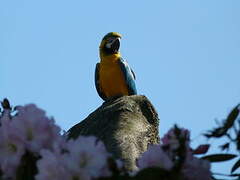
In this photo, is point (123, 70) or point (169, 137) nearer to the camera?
point (169, 137)

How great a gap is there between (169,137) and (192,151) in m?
0.11

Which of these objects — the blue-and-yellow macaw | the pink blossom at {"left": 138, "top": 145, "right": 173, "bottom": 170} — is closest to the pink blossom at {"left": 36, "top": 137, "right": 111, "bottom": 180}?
the pink blossom at {"left": 138, "top": 145, "right": 173, "bottom": 170}

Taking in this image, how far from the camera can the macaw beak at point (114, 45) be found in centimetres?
861

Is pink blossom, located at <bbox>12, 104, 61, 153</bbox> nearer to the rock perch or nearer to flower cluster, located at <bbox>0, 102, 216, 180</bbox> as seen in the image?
flower cluster, located at <bbox>0, 102, 216, 180</bbox>

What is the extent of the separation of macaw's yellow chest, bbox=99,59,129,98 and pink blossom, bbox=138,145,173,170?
21.2 feet

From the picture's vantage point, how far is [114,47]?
8.64 metres

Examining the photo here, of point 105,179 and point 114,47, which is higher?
point 114,47

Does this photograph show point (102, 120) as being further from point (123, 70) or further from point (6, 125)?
point (123, 70)

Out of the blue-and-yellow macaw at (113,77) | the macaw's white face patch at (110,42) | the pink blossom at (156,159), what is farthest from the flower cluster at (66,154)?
the macaw's white face patch at (110,42)

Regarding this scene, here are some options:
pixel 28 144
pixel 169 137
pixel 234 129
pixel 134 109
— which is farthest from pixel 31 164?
pixel 134 109

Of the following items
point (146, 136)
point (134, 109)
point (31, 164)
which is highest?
point (134, 109)

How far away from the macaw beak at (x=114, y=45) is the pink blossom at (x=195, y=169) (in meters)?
7.31

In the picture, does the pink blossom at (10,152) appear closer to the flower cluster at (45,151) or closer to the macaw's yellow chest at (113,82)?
the flower cluster at (45,151)

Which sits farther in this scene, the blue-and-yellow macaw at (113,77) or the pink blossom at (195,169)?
the blue-and-yellow macaw at (113,77)
